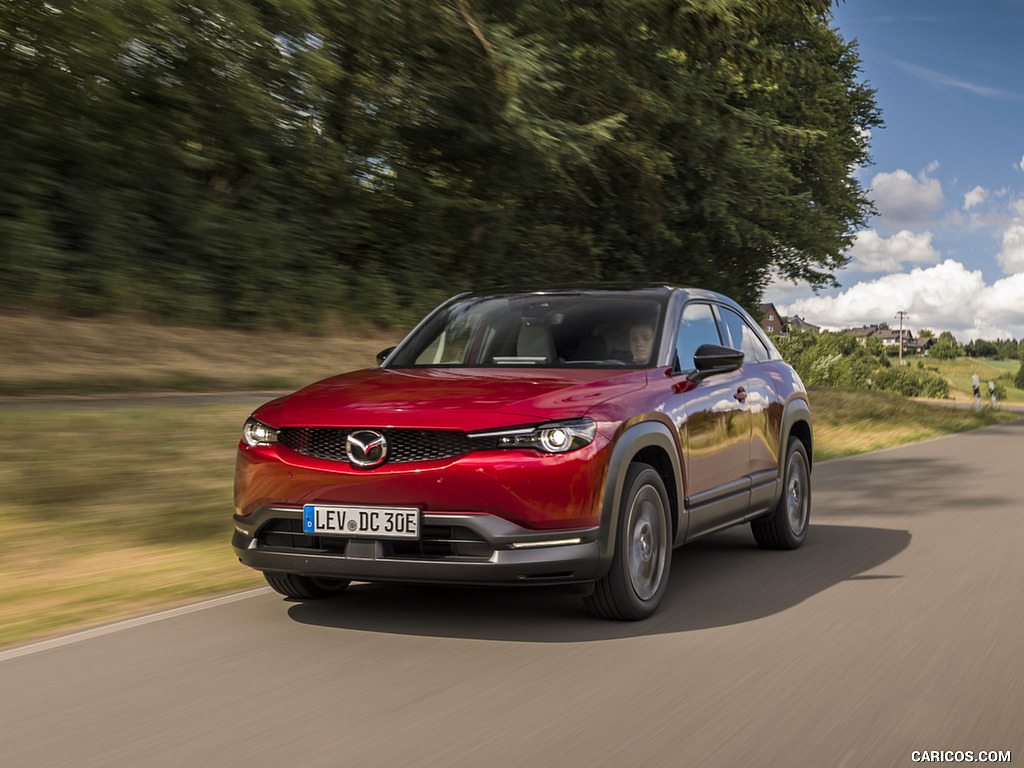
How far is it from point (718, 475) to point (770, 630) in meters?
1.33

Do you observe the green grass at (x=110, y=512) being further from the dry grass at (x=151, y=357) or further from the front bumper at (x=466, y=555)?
the front bumper at (x=466, y=555)

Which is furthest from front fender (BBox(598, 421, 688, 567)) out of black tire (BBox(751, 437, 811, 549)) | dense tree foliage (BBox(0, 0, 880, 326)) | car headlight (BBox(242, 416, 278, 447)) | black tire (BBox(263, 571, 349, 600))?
dense tree foliage (BBox(0, 0, 880, 326))

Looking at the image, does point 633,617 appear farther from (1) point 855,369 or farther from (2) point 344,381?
(1) point 855,369

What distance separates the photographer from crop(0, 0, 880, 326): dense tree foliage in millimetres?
10672

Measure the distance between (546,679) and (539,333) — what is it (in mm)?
2521

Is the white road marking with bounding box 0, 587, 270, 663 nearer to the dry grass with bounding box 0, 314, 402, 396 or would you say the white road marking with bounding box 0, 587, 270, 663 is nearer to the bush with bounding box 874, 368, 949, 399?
the dry grass with bounding box 0, 314, 402, 396

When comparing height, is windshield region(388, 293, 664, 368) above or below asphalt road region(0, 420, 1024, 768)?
above

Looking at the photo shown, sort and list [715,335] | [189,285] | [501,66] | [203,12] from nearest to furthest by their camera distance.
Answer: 1. [715,335]
2. [203,12]
3. [189,285]
4. [501,66]

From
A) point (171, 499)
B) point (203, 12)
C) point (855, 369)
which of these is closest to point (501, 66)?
point (203, 12)

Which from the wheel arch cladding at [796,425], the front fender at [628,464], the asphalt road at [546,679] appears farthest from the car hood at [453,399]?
the wheel arch cladding at [796,425]

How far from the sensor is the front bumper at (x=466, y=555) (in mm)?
5184

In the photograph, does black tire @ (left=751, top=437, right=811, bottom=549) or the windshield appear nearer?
the windshield

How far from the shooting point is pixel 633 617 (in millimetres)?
5660

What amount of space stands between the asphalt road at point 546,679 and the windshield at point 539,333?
4.17 feet
